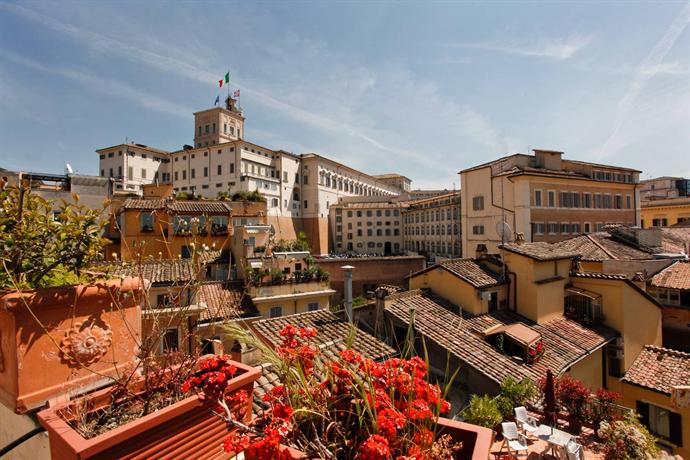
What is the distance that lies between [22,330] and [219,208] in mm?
26662

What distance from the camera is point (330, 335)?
24.8ft

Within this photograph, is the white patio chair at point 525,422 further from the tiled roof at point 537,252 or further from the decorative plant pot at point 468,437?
the tiled roof at point 537,252

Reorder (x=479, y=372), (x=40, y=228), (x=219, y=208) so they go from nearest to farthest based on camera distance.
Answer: (x=40, y=228)
(x=479, y=372)
(x=219, y=208)

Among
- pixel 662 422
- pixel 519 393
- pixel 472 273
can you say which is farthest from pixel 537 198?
pixel 519 393

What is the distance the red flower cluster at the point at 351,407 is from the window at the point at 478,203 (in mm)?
30653

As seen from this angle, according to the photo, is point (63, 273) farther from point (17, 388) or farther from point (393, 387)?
point (393, 387)

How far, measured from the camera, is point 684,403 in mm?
8938

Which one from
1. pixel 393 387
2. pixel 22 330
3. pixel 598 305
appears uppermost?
pixel 22 330

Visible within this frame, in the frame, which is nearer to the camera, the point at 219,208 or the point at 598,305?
the point at 598,305

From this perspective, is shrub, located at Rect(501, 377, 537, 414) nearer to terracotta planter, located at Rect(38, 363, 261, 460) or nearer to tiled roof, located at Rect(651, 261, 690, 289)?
terracotta planter, located at Rect(38, 363, 261, 460)

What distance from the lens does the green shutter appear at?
1002 centimetres

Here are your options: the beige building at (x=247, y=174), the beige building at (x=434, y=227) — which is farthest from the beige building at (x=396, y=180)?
the beige building at (x=434, y=227)

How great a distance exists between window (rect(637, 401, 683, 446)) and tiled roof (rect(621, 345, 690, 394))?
2.25 feet

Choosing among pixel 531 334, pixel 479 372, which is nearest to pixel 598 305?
pixel 531 334
